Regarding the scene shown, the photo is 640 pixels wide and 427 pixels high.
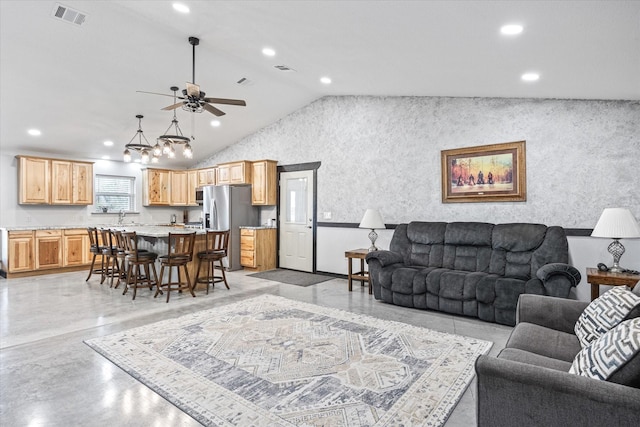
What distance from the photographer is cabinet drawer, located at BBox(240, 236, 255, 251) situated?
7.16 m

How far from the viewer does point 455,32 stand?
2943 mm

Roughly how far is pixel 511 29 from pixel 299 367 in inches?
119

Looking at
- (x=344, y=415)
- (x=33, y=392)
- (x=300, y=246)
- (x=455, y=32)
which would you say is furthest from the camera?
(x=300, y=246)

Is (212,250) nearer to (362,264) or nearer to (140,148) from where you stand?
(140,148)

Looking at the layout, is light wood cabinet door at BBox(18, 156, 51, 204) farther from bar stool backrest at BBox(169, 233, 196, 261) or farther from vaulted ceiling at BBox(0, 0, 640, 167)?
bar stool backrest at BBox(169, 233, 196, 261)

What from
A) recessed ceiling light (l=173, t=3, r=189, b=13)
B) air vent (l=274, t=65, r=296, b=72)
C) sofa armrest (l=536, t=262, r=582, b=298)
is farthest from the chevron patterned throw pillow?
air vent (l=274, t=65, r=296, b=72)

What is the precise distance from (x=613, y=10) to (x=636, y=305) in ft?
5.70

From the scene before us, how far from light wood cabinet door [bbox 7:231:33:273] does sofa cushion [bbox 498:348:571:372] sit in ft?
25.7

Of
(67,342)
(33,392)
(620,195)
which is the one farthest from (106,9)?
(620,195)

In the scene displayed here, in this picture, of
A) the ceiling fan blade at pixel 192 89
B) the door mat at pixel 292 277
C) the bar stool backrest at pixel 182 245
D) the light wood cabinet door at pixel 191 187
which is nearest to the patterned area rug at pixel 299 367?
the bar stool backrest at pixel 182 245

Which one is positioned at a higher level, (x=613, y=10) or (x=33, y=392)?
(x=613, y=10)

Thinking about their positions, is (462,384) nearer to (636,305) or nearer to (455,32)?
(636,305)

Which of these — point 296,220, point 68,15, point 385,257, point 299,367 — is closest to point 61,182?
point 68,15

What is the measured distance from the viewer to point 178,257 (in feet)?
16.2
